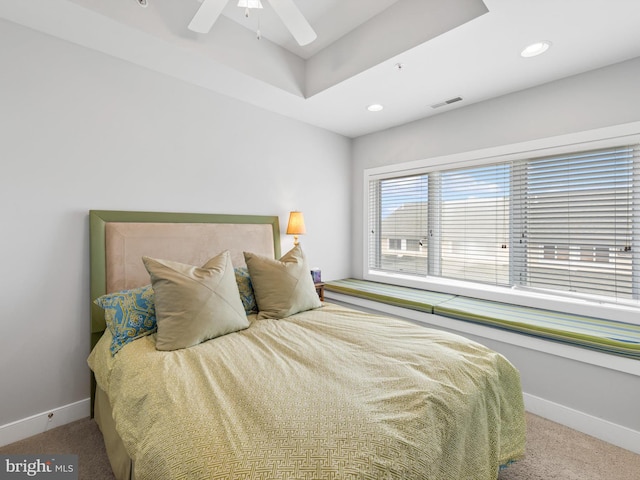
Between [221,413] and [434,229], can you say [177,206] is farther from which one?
[434,229]

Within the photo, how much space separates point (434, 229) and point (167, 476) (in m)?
2.98

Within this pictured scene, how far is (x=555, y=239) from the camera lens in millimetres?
2412

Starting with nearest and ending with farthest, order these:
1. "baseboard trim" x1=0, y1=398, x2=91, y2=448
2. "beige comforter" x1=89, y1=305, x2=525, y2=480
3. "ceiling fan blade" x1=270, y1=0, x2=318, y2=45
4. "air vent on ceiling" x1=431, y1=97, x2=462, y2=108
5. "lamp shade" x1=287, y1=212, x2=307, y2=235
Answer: "beige comforter" x1=89, y1=305, x2=525, y2=480
"ceiling fan blade" x1=270, y1=0, x2=318, y2=45
"baseboard trim" x1=0, y1=398, x2=91, y2=448
"air vent on ceiling" x1=431, y1=97, x2=462, y2=108
"lamp shade" x1=287, y1=212, x2=307, y2=235

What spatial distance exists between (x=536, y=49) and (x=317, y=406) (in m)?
2.45

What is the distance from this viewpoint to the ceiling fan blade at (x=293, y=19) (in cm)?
147

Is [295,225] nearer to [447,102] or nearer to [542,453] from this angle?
[447,102]

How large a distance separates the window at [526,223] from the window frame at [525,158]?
0.06 m

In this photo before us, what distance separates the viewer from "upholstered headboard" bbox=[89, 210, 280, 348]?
6.50 ft

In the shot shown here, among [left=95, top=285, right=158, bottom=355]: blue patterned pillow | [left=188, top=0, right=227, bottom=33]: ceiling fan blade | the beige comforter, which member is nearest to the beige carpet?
the beige comforter

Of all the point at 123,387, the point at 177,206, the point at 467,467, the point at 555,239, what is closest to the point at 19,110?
the point at 177,206

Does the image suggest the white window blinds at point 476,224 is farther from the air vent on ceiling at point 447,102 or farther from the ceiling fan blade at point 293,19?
the ceiling fan blade at point 293,19

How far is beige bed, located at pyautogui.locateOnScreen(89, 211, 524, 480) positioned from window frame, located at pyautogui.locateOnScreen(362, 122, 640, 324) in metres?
1.19

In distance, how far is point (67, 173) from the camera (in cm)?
192

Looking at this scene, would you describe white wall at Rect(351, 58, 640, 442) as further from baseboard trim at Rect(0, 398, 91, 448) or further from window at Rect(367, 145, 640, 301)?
baseboard trim at Rect(0, 398, 91, 448)
